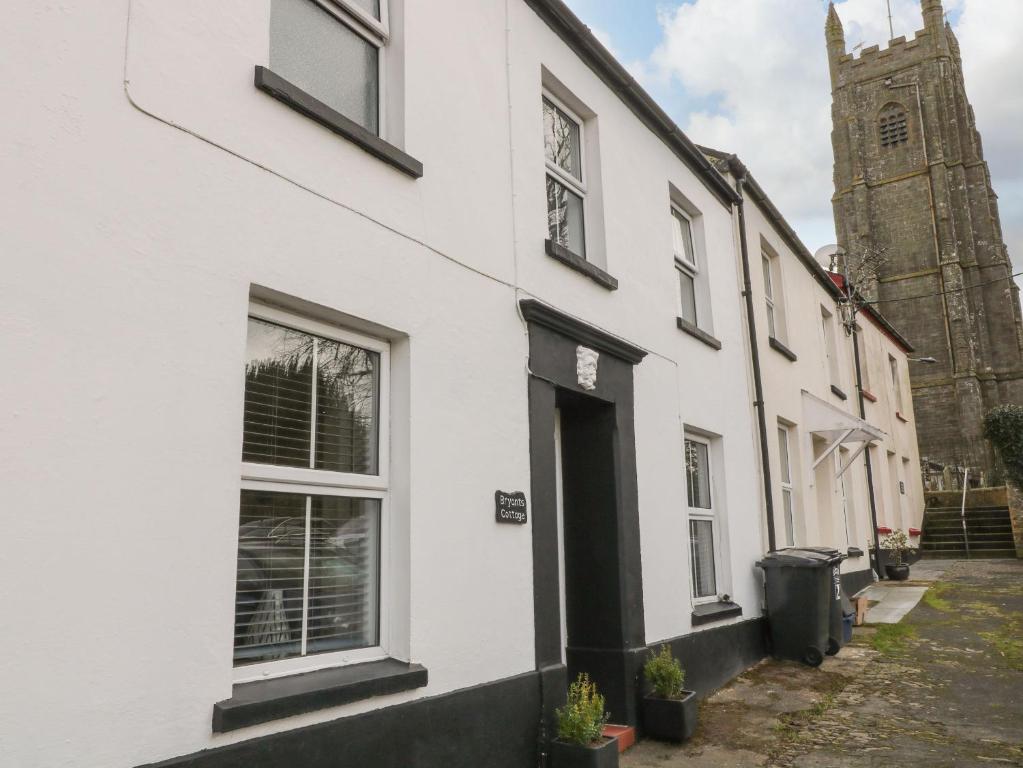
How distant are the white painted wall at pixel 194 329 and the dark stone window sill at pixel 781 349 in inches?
230

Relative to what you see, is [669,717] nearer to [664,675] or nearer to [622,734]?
[664,675]

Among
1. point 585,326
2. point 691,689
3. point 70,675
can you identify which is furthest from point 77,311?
point 691,689

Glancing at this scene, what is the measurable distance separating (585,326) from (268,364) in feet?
9.41

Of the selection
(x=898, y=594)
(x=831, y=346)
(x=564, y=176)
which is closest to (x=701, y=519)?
(x=564, y=176)

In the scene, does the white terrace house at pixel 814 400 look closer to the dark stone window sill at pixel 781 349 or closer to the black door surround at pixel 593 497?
the dark stone window sill at pixel 781 349

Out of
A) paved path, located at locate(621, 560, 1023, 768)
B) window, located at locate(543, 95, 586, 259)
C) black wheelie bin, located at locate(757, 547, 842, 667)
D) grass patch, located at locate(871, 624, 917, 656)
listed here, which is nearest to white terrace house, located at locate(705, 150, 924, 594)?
black wheelie bin, located at locate(757, 547, 842, 667)

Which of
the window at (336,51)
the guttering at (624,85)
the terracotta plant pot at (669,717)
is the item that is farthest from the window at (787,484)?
the window at (336,51)

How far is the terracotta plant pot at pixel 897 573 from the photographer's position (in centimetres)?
1556

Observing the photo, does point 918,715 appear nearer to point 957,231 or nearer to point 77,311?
point 77,311

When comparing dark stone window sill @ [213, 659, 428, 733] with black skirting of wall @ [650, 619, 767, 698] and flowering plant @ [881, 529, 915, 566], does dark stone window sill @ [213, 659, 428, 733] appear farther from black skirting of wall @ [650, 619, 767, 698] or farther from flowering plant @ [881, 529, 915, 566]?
flowering plant @ [881, 529, 915, 566]

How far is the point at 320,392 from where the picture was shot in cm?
411

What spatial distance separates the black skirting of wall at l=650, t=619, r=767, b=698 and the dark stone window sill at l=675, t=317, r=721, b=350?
2994mm

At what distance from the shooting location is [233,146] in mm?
3643

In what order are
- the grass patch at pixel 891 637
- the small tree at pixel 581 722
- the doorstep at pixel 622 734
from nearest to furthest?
the small tree at pixel 581 722, the doorstep at pixel 622 734, the grass patch at pixel 891 637
